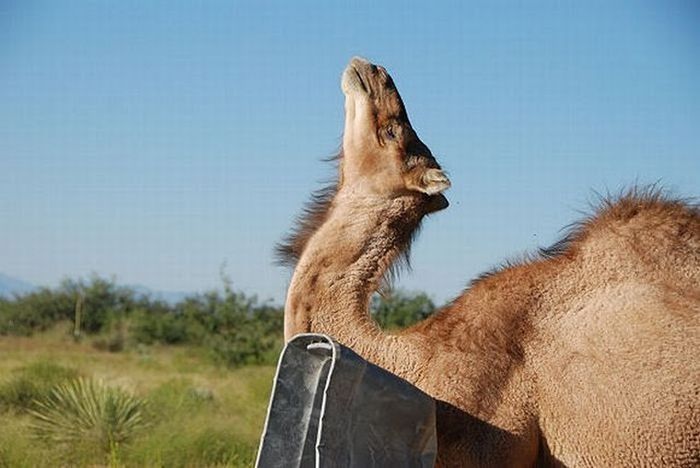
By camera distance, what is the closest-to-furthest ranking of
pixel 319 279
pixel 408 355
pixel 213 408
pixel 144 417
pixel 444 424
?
pixel 444 424
pixel 408 355
pixel 319 279
pixel 144 417
pixel 213 408

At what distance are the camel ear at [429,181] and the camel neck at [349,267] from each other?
77mm

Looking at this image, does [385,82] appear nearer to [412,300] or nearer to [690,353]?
[690,353]

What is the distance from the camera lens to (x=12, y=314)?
175ft

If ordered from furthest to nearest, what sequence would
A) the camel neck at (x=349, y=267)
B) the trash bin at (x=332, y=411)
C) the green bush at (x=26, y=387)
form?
the green bush at (x=26, y=387), the camel neck at (x=349, y=267), the trash bin at (x=332, y=411)

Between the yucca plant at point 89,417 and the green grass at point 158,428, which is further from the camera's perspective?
the yucca plant at point 89,417

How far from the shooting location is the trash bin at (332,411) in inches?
174

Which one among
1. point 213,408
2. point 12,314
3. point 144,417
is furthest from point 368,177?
point 12,314

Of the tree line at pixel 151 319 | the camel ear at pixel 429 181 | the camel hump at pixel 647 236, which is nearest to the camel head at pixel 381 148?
the camel ear at pixel 429 181

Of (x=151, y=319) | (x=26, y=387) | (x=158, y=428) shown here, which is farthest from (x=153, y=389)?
(x=151, y=319)

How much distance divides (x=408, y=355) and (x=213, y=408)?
13007mm

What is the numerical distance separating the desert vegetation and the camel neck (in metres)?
0.25

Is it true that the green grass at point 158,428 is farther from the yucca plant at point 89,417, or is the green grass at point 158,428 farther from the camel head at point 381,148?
the camel head at point 381,148

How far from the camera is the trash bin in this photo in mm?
4422

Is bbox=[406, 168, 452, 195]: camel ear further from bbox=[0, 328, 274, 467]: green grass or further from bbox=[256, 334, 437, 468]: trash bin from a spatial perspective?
bbox=[0, 328, 274, 467]: green grass
